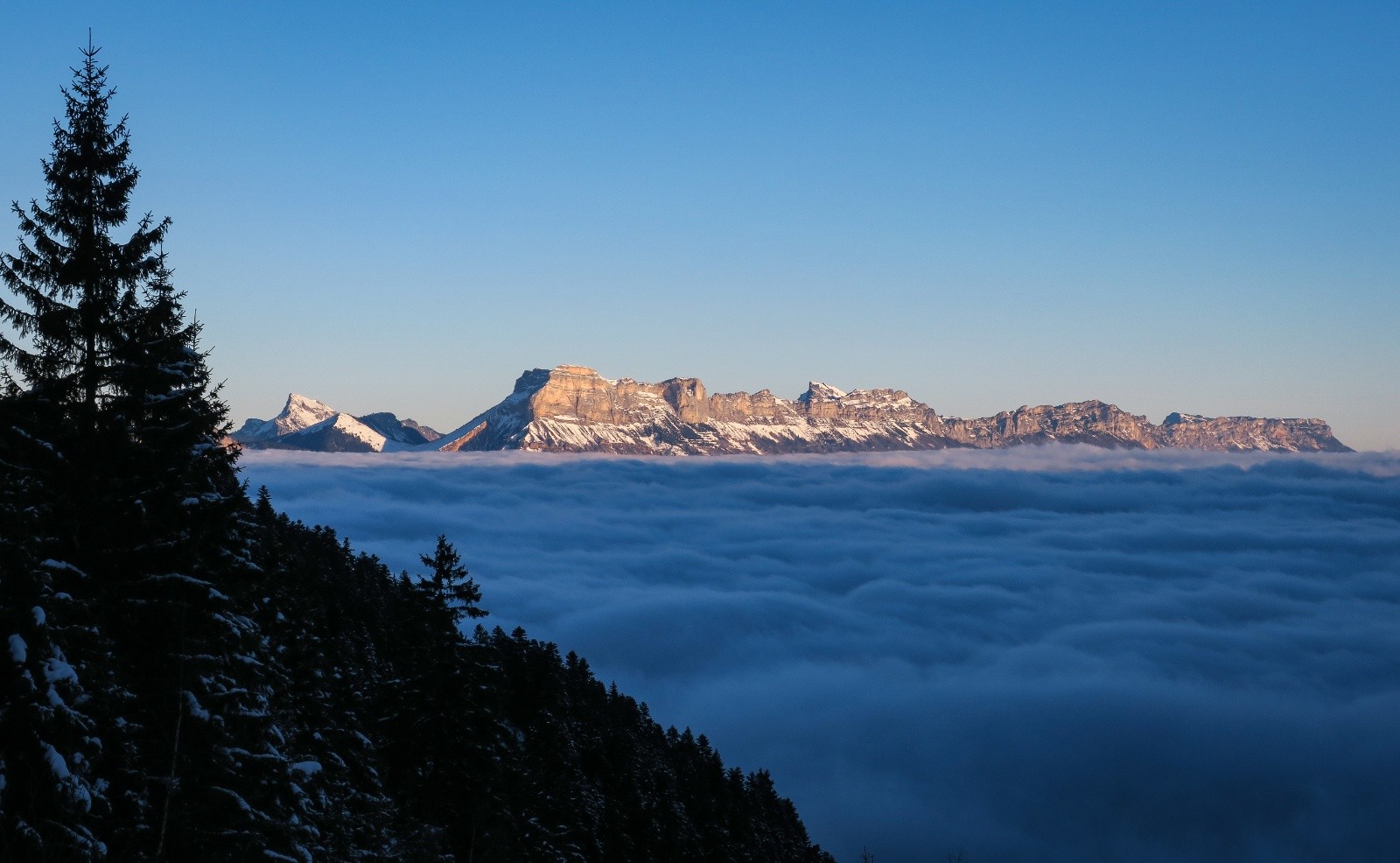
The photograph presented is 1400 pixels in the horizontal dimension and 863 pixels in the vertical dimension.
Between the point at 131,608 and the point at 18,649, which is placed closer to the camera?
the point at 18,649

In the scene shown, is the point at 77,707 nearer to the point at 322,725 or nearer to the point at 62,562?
the point at 62,562

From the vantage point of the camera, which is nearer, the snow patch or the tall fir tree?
the snow patch

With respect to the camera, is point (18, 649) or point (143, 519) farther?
point (143, 519)

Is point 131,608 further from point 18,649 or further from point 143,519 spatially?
point 18,649

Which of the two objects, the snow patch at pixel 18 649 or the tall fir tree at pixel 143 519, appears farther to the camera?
the tall fir tree at pixel 143 519

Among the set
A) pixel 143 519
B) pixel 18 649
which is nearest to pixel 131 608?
pixel 143 519

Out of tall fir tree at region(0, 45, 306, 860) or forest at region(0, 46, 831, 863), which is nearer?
forest at region(0, 46, 831, 863)

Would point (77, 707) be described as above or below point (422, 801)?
above

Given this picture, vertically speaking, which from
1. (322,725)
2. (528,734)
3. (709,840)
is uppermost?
(322,725)

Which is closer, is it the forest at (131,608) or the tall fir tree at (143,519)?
the forest at (131,608)

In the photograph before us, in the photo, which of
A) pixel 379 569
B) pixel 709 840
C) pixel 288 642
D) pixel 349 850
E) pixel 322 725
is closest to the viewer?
pixel 349 850

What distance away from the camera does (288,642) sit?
35625 millimetres

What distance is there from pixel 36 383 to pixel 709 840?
6575 centimetres

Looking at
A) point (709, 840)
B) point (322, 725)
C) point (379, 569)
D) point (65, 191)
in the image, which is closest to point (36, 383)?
point (65, 191)
